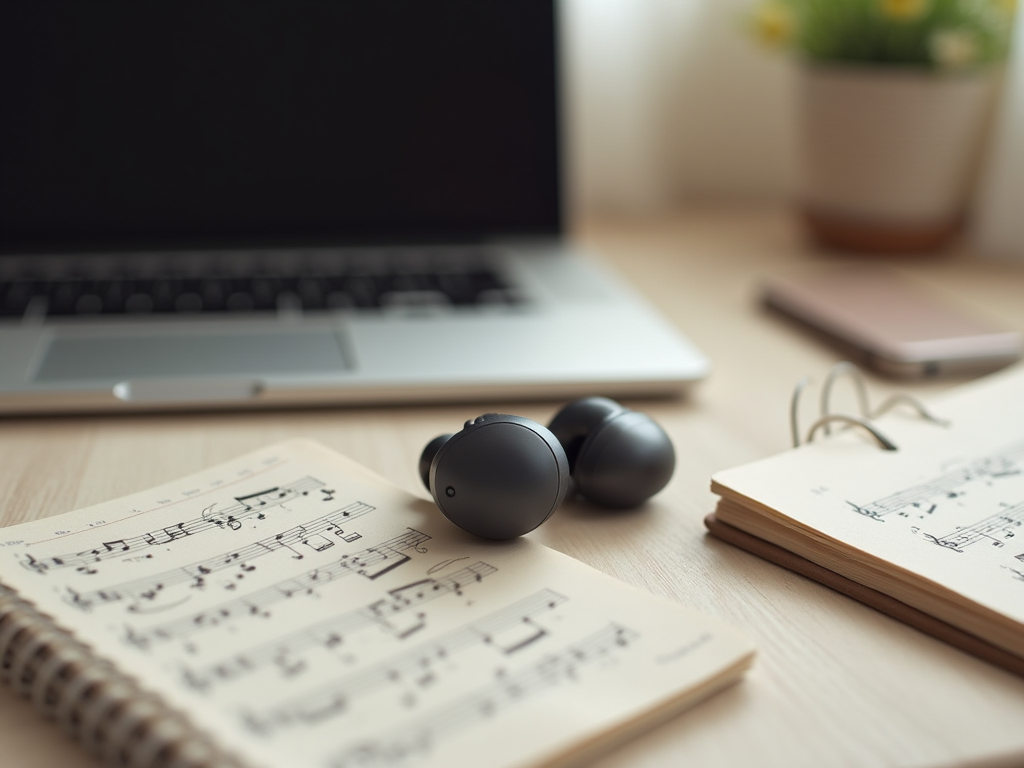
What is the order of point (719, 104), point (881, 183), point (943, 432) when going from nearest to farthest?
1. point (943, 432)
2. point (881, 183)
3. point (719, 104)

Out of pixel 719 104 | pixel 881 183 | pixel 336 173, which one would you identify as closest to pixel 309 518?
pixel 336 173

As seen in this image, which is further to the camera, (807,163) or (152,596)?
(807,163)

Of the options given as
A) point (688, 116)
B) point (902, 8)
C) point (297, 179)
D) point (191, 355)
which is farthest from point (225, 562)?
point (688, 116)

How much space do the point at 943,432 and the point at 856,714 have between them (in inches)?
10.9

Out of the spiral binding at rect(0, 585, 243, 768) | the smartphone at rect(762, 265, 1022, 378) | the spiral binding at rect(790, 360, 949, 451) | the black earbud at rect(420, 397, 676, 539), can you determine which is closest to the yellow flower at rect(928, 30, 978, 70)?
the smartphone at rect(762, 265, 1022, 378)

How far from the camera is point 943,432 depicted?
61 cm

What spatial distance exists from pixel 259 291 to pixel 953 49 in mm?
717

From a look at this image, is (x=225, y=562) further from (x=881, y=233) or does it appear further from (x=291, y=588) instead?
(x=881, y=233)

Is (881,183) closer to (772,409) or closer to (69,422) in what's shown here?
(772,409)

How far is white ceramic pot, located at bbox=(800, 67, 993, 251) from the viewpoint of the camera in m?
1.07

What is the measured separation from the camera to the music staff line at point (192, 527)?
0.43 m

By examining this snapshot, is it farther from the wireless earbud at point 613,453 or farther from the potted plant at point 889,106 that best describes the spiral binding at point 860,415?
the potted plant at point 889,106

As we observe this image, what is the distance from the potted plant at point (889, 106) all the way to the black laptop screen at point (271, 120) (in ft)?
1.09

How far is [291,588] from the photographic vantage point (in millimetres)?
421
